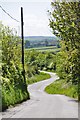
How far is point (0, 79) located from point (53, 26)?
35.0ft

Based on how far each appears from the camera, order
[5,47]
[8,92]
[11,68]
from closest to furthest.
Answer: [8,92], [11,68], [5,47]

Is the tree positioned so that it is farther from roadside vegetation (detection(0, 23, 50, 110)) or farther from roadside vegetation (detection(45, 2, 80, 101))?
roadside vegetation (detection(0, 23, 50, 110))

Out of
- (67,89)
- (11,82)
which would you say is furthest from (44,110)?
(67,89)

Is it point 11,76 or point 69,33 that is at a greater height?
point 69,33

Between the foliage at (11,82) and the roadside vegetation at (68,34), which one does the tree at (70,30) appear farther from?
the foliage at (11,82)

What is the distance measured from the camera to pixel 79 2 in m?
34.2

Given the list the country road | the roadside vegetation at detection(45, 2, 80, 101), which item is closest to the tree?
the roadside vegetation at detection(45, 2, 80, 101)

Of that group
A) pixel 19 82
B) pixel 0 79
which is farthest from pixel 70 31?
pixel 0 79

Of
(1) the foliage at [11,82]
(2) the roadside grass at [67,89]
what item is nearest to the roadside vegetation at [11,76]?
(1) the foliage at [11,82]

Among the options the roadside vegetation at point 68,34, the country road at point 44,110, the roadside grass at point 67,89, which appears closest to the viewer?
the country road at point 44,110

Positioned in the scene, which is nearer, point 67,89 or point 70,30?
point 70,30

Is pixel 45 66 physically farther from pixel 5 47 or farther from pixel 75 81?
pixel 75 81

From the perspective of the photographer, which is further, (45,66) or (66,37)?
(45,66)

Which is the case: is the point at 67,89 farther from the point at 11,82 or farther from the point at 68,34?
the point at 11,82
